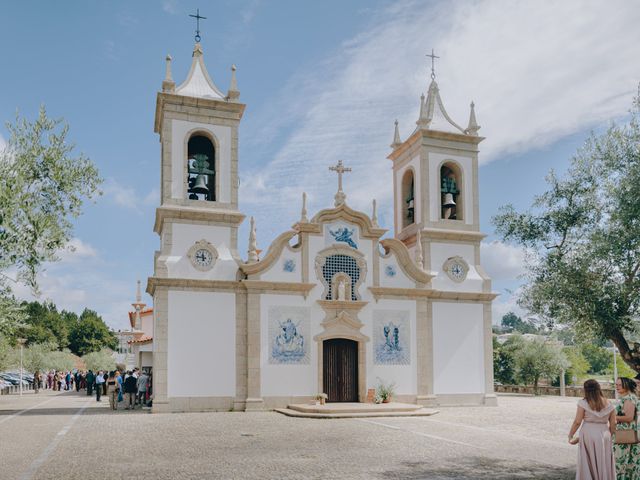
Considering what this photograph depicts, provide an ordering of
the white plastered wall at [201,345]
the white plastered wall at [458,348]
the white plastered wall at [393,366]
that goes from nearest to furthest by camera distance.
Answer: the white plastered wall at [201,345] < the white plastered wall at [393,366] < the white plastered wall at [458,348]

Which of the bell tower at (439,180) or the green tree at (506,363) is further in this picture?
the green tree at (506,363)

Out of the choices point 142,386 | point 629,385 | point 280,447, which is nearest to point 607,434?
point 629,385

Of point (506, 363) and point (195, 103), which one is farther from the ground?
point (195, 103)

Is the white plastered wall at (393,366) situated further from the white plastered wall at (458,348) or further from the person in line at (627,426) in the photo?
the person in line at (627,426)

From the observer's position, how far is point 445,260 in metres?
26.1

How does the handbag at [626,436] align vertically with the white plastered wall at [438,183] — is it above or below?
below

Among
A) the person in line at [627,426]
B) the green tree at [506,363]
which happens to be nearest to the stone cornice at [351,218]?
the person in line at [627,426]

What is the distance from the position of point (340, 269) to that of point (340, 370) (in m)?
3.43

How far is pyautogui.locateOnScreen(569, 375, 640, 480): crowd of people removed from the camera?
8.52 metres

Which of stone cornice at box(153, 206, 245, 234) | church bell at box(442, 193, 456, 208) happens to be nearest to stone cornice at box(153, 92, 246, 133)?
stone cornice at box(153, 206, 245, 234)

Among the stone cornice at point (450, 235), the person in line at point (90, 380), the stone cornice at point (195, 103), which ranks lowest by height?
the person in line at point (90, 380)

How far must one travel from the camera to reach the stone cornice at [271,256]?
2302 cm

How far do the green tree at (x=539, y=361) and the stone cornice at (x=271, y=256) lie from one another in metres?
20.9

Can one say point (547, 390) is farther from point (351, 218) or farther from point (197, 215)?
point (197, 215)
